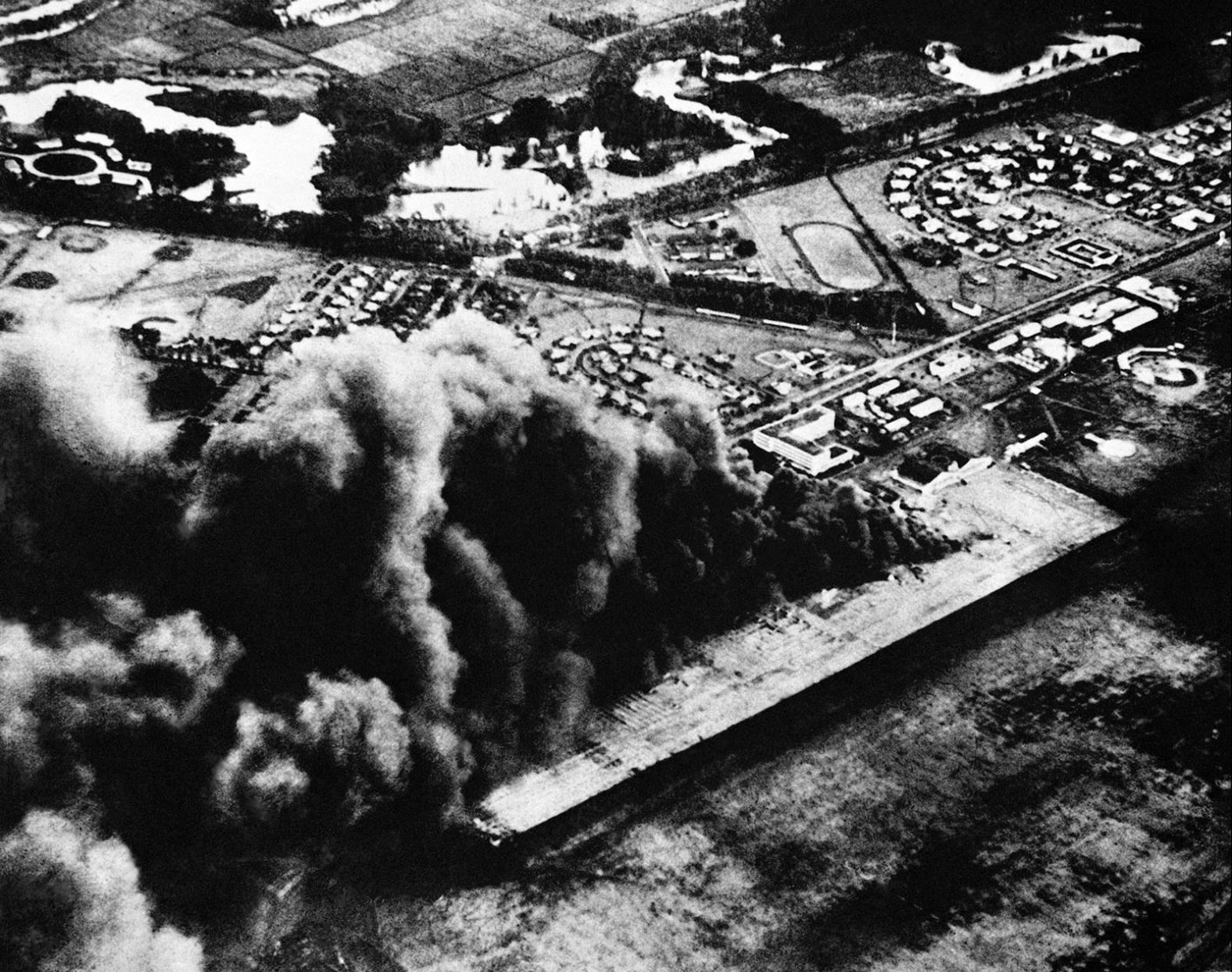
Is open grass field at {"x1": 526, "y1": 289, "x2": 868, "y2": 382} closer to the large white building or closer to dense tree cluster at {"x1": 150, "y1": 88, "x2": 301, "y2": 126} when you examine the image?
the large white building

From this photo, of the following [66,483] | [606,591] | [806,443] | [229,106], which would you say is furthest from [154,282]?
[606,591]

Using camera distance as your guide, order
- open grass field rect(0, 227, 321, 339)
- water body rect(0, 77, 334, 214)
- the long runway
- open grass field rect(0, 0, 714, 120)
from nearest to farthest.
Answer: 1. the long runway
2. open grass field rect(0, 227, 321, 339)
3. water body rect(0, 77, 334, 214)
4. open grass field rect(0, 0, 714, 120)

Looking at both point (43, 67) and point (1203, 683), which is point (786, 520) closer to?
point (1203, 683)

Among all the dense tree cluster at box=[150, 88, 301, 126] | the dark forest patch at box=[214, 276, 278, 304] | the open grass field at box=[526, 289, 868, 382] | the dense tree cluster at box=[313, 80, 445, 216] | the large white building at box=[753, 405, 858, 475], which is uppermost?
the dense tree cluster at box=[150, 88, 301, 126]

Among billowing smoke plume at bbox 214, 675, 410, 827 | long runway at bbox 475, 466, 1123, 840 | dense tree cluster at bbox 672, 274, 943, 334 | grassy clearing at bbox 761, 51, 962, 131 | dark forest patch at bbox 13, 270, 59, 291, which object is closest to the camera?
billowing smoke plume at bbox 214, 675, 410, 827

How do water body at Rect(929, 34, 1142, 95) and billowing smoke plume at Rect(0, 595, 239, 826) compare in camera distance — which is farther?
water body at Rect(929, 34, 1142, 95)

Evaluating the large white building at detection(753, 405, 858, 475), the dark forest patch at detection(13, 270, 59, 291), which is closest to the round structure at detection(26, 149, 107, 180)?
the dark forest patch at detection(13, 270, 59, 291)

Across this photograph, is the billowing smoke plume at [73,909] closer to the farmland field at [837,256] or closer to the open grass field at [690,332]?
the open grass field at [690,332]
